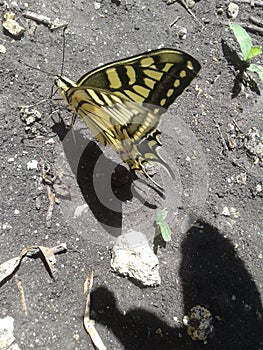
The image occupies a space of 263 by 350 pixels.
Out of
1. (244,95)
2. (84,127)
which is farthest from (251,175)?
(84,127)

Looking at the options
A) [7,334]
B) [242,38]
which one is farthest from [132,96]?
[7,334]

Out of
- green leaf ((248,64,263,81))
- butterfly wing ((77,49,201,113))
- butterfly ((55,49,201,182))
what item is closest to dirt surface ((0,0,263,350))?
green leaf ((248,64,263,81))

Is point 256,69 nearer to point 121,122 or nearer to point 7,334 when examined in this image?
point 121,122

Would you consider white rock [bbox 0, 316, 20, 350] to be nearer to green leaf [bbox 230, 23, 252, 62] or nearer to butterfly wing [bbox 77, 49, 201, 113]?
butterfly wing [bbox 77, 49, 201, 113]

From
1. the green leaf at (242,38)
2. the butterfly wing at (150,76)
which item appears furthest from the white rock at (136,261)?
the green leaf at (242,38)

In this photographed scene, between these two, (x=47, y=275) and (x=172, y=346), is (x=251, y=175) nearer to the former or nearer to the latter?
(x=172, y=346)

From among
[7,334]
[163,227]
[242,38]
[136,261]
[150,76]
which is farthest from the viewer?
[242,38]
